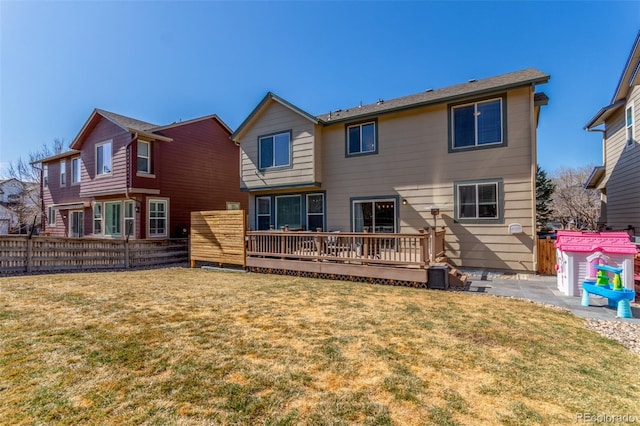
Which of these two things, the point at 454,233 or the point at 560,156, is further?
the point at 560,156

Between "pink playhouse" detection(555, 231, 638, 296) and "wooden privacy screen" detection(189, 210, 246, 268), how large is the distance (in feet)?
28.5

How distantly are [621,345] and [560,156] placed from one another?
34.1m

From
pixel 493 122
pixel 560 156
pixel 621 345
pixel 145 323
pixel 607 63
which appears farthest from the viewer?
pixel 560 156

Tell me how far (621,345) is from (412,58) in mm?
13805

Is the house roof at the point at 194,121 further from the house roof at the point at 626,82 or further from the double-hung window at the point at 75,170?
the house roof at the point at 626,82

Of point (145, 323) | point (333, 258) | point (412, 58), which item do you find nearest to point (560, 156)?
point (412, 58)

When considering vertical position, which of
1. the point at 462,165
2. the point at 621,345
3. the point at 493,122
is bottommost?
the point at 621,345

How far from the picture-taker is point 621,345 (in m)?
3.93

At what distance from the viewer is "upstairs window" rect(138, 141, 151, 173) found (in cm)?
1399

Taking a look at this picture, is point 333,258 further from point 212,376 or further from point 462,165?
point 212,376

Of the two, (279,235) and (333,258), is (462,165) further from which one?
(279,235)

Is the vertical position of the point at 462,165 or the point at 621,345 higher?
the point at 462,165

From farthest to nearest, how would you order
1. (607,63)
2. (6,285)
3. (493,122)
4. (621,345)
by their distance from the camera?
(607,63) → (493,122) → (6,285) → (621,345)

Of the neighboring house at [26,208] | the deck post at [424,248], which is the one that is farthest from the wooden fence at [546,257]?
the neighboring house at [26,208]
